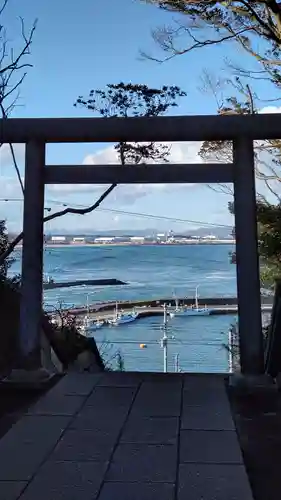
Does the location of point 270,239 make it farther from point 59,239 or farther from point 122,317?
point 122,317

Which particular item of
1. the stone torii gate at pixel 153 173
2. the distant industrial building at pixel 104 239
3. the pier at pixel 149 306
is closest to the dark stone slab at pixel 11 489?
the stone torii gate at pixel 153 173

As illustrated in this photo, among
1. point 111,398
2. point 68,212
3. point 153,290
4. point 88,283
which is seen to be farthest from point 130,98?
point 153,290

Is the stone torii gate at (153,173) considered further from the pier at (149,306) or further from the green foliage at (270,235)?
the pier at (149,306)

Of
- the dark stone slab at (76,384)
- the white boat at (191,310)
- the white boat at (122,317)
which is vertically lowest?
the white boat at (122,317)

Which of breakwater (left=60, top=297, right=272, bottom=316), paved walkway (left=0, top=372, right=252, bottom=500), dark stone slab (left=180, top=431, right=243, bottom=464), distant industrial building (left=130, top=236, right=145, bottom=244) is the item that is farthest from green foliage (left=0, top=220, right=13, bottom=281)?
breakwater (left=60, top=297, right=272, bottom=316)

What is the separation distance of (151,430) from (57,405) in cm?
71

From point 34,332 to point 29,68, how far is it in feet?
8.72

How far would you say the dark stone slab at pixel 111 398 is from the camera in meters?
2.89

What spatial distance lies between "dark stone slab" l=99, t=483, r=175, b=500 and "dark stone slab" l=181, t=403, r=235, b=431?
664 millimetres

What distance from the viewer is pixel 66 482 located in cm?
192

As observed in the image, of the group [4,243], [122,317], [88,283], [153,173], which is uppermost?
[153,173]

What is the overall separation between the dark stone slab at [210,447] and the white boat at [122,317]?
7987 mm

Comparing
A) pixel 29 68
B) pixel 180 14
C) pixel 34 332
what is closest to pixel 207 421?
pixel 34 332

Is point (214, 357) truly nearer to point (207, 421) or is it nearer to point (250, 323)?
point (250, 323)
